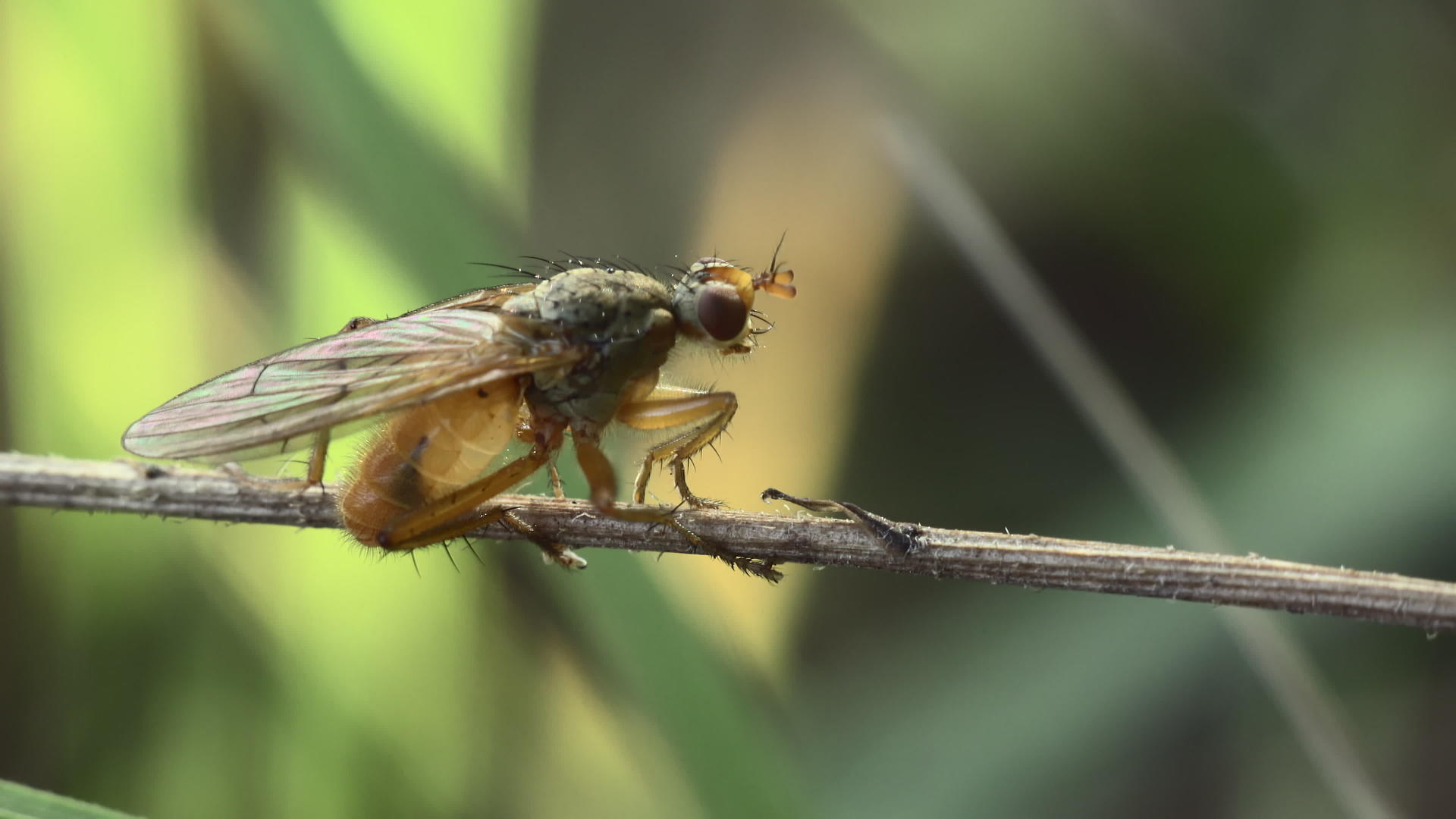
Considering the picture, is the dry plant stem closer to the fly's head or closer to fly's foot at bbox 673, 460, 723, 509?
fly's foot at bbox 673, 460, 723, 509

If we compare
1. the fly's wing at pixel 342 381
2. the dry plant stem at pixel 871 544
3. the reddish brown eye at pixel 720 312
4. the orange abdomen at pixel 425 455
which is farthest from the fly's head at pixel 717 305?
the dry plant stem at pixel 871 544

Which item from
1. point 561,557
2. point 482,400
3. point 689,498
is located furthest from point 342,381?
point 689,498

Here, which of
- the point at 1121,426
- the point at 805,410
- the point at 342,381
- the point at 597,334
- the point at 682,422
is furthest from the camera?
the point at 805,410

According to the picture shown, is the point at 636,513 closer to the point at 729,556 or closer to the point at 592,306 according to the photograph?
the point at 729,556

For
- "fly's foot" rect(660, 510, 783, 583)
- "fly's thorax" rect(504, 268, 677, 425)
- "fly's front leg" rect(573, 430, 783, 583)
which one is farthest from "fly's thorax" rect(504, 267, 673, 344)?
"fly's foot" rect(660, 510, 783, 583)

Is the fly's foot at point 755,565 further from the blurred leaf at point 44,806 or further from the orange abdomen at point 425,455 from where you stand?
the blurred leaf at point 44,806

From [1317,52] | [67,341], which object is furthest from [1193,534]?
[67,341]
